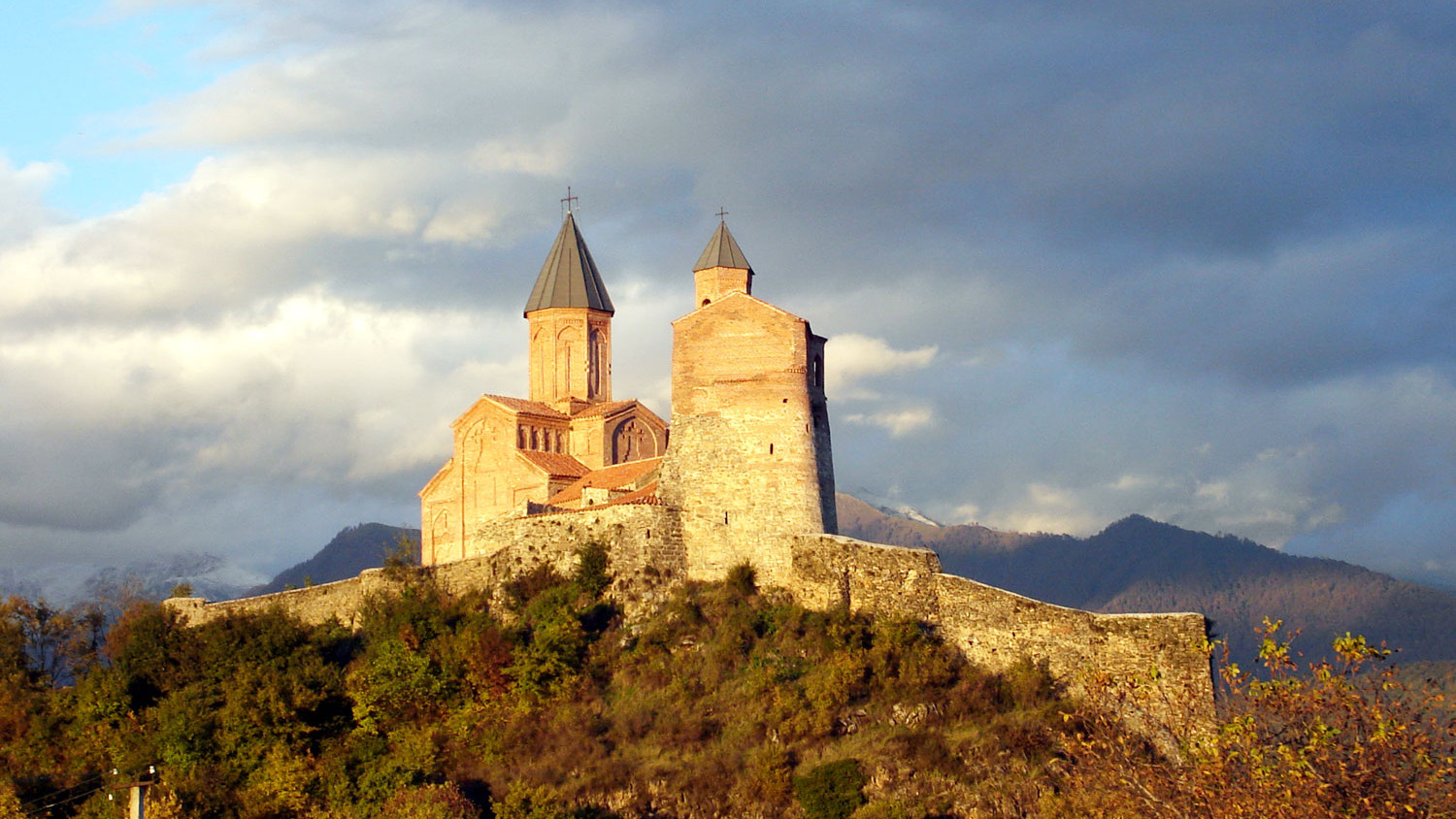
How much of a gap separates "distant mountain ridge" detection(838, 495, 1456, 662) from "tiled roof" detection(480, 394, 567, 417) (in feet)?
144

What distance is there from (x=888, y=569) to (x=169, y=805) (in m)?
15.3

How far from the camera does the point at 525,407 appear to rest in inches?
1870

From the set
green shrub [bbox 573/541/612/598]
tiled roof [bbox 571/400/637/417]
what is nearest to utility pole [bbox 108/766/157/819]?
green shrub [bbox 573/541/612/598]

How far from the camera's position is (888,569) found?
→ 113ft

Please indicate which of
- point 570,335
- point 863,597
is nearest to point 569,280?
point 570,335

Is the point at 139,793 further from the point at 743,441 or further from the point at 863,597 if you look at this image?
the point at 863,597

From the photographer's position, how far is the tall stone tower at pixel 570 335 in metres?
49.8

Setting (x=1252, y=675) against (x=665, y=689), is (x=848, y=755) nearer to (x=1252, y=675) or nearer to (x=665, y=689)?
(x=665, y=689)

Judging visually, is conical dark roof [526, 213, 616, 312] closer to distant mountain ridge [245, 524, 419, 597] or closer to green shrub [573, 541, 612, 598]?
green shrub [573, 541, 612, 598]

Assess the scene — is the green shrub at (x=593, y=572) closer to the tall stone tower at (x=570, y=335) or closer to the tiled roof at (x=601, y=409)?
the tiled roof at (x=601, y=409)

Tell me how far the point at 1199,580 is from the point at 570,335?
206 ft

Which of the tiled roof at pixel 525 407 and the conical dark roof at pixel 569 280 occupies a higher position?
the conical dark roof at pixel 569 280

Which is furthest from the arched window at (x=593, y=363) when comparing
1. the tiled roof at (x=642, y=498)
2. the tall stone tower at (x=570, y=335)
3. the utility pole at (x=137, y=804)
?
the utility pole at (x=137, y=804)

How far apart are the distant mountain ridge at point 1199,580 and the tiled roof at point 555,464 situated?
4447 centimetres
